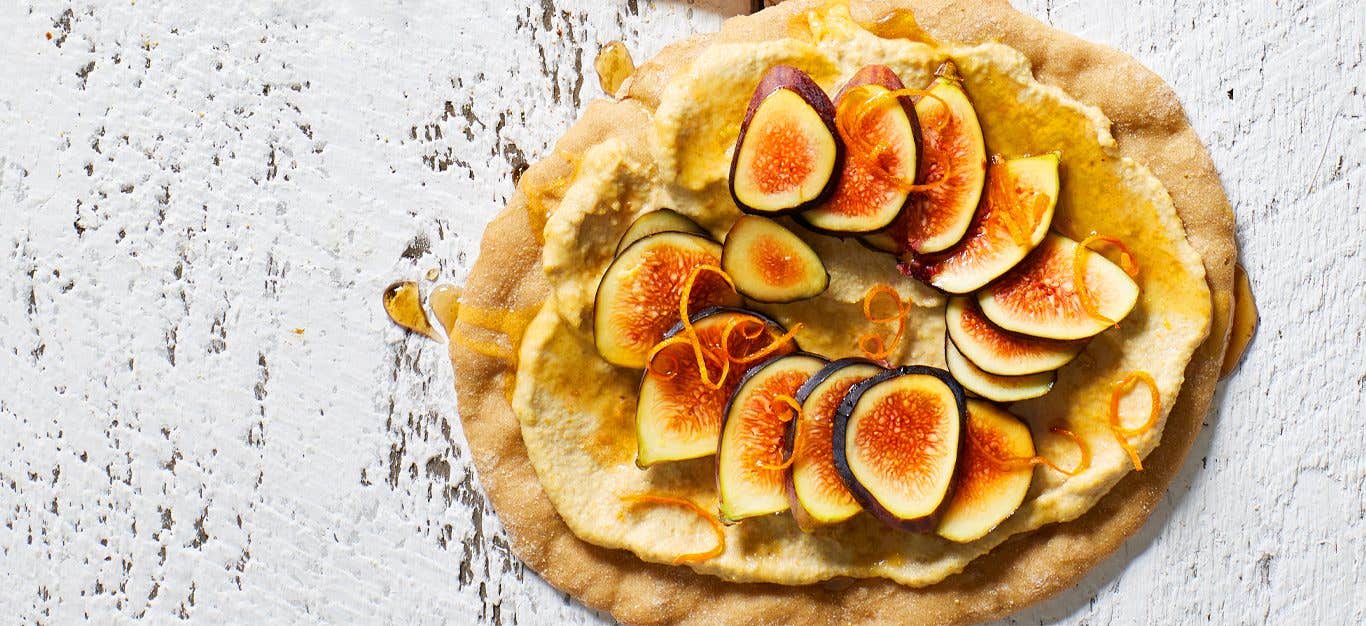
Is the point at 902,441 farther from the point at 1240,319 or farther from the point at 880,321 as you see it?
the point at 1240,319

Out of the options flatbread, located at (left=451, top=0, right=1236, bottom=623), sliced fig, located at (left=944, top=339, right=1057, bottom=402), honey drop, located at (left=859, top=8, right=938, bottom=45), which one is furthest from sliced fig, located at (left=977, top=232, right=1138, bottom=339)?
honey drop, located at (left=859, top=8, right=938, bottom=45)

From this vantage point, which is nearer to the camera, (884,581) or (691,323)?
(691,323)

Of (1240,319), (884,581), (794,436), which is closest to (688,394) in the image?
(794,436)

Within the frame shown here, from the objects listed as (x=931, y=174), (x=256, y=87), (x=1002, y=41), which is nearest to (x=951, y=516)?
(x=931, y=174)

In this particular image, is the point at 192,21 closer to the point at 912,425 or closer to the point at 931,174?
the point at 931,174

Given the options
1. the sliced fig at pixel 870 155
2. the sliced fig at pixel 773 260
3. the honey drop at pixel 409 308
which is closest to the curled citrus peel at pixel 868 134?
the sliced fig at pixel 870 155

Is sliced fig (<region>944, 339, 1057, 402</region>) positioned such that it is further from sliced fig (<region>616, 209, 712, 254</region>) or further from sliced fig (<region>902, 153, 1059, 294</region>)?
sliced fig (<region>616, 209, 712, 254</region>)
